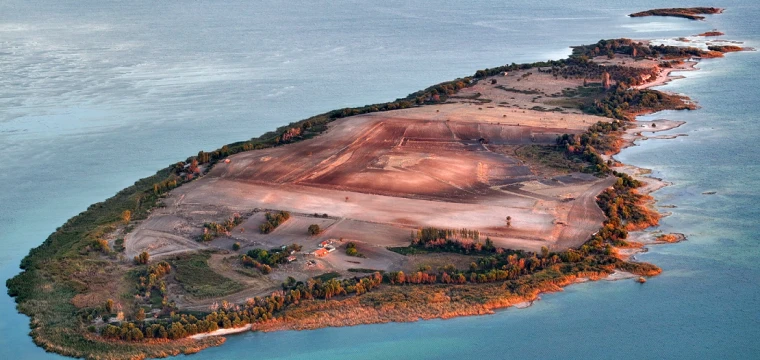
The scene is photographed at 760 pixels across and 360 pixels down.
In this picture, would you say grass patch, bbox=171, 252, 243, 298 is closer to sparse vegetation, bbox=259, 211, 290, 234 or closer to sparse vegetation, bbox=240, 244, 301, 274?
sparse vegetation, bbox=240, 244, 301, 274

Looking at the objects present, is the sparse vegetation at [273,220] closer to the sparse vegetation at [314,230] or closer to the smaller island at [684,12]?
the sparse vegetation at [314,230]

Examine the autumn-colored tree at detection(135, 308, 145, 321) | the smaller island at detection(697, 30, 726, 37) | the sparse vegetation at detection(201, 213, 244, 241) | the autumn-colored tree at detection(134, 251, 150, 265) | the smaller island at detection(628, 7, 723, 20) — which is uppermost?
the smaller island at detection(628, 7, 723, 20)

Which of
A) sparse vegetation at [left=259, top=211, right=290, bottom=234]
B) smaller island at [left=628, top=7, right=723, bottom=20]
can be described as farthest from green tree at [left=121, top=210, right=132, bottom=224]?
smaller island at [left=628, top=7, right=723, bottom=20]

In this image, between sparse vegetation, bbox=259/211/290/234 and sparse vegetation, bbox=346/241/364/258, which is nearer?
sparse vegetation, bbox=346/241/364/258

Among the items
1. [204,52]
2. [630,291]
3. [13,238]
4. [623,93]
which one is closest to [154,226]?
[13,238]

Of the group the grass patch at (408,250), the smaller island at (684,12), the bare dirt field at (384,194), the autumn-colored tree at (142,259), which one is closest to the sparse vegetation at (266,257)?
the bare dirt field at (384,194)

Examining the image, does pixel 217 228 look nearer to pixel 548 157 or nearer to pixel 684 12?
pixel 548 157
